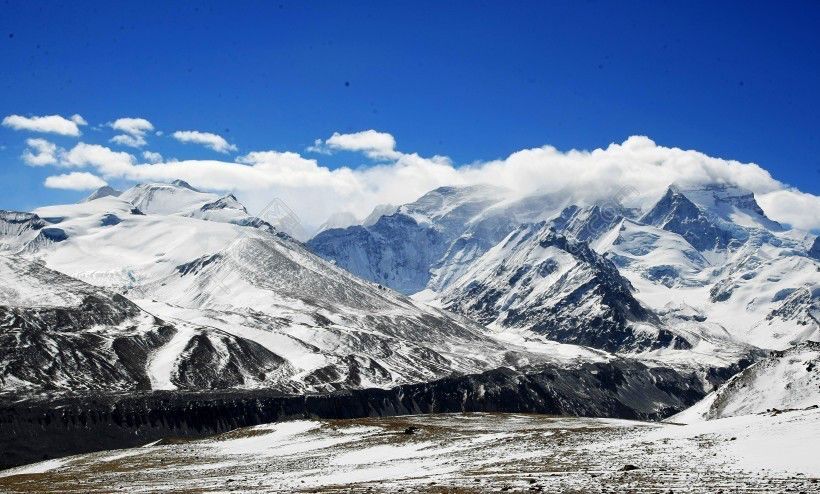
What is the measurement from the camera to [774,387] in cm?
11619

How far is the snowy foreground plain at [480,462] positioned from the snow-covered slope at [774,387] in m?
18.5

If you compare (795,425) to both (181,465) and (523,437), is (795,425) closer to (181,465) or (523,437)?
(523,437)

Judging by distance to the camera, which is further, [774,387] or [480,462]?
[774,387]

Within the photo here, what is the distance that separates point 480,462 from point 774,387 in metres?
59.5

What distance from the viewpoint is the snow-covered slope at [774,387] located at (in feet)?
365

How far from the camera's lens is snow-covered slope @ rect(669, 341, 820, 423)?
11112 cm

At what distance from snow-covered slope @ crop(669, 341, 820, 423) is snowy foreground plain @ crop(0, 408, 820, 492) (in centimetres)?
1852

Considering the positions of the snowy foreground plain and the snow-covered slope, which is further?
the snow-covered slope

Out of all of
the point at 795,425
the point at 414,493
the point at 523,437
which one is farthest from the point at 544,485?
the point at 523,437

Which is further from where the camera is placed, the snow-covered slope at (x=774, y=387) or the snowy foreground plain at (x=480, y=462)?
the snow-covered slope at (x=774, y=387)

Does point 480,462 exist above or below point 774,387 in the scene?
below

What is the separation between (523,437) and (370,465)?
19786 mm

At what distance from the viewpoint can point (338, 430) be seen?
407ft

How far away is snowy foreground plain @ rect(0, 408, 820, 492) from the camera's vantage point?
53.4m
